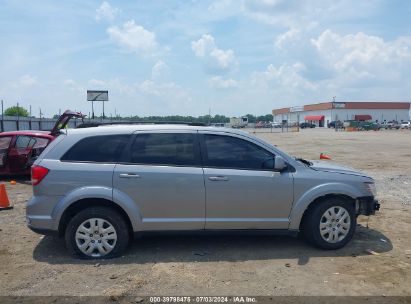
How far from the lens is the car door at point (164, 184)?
557 cm

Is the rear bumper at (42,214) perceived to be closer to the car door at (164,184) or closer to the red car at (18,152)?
the car door at (164,184)

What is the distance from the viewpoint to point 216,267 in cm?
528

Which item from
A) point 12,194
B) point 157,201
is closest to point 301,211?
point 157,201

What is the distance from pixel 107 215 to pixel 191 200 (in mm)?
1116

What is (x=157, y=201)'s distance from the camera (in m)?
5.59

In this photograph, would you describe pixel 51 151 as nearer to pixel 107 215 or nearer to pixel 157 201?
pixel 107 215

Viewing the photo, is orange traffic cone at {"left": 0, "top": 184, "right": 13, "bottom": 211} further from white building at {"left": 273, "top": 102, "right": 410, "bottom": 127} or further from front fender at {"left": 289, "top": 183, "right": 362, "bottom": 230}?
white building at {"left": 273, "top": 102, "right": 410, "bottom": 127}

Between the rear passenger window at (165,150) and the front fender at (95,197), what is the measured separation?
1.68 feet

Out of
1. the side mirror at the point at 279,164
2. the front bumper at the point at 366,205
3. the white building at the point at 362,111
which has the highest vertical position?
the white building at the point at 362,111

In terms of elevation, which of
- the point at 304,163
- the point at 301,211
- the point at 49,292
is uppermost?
the point at 304,163

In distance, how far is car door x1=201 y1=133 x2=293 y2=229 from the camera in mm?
5672

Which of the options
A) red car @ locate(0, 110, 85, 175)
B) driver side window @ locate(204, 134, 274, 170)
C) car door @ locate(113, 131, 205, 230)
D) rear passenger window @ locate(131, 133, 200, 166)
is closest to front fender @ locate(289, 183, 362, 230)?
driver side window @ locate(204, 134, 274, 170)

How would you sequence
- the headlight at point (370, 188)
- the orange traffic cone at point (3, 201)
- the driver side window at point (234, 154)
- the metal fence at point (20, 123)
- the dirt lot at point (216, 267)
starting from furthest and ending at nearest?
the metal fence at point (20, 123)
the orange traffic cone at point (3, 201)
the headlight at point (370, 188)
the driver side window at point (234, 154)
the dirt lot at point (216, 267)

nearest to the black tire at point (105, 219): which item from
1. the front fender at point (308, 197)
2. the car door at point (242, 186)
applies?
the car door at point (242, 186)
